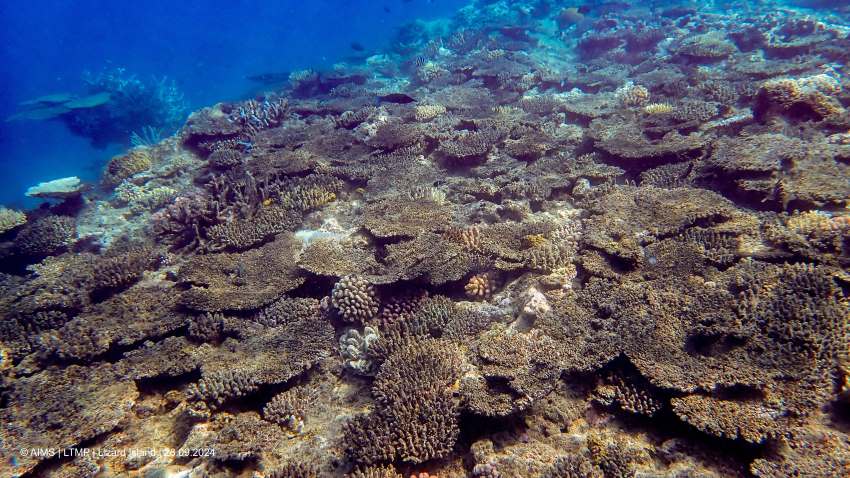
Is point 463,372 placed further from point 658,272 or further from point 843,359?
point 843,359

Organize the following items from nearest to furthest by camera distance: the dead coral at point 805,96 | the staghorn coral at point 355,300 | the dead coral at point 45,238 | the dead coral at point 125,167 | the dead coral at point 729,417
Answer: the dead coral at point 729,417, the staghorn coral at point 355,300, the dead coral at point 805,96, the dead coral at point 45,238, the dead coral at point 125,167

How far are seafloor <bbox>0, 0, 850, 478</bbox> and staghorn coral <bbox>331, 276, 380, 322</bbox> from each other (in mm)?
31

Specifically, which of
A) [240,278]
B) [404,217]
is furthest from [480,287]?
[240,278]

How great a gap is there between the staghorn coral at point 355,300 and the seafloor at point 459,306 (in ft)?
0.10

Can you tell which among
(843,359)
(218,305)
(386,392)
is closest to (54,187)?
(218,305)

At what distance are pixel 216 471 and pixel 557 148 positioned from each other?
8.18 metres

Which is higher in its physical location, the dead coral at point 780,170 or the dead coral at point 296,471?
the dead coral at point 780,170

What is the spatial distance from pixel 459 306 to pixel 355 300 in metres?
1.41

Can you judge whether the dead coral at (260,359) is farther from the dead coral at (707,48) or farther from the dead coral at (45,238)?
the dead coral at (707,48)

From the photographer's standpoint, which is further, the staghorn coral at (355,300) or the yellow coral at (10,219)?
the yellow coral at (10,219)

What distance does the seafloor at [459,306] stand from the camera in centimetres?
362

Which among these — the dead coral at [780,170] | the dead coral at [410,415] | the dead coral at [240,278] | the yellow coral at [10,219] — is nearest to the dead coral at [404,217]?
the dead coral at [240,278]

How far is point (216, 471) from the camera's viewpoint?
12.5 ft

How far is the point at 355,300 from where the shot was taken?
517 centimetres
